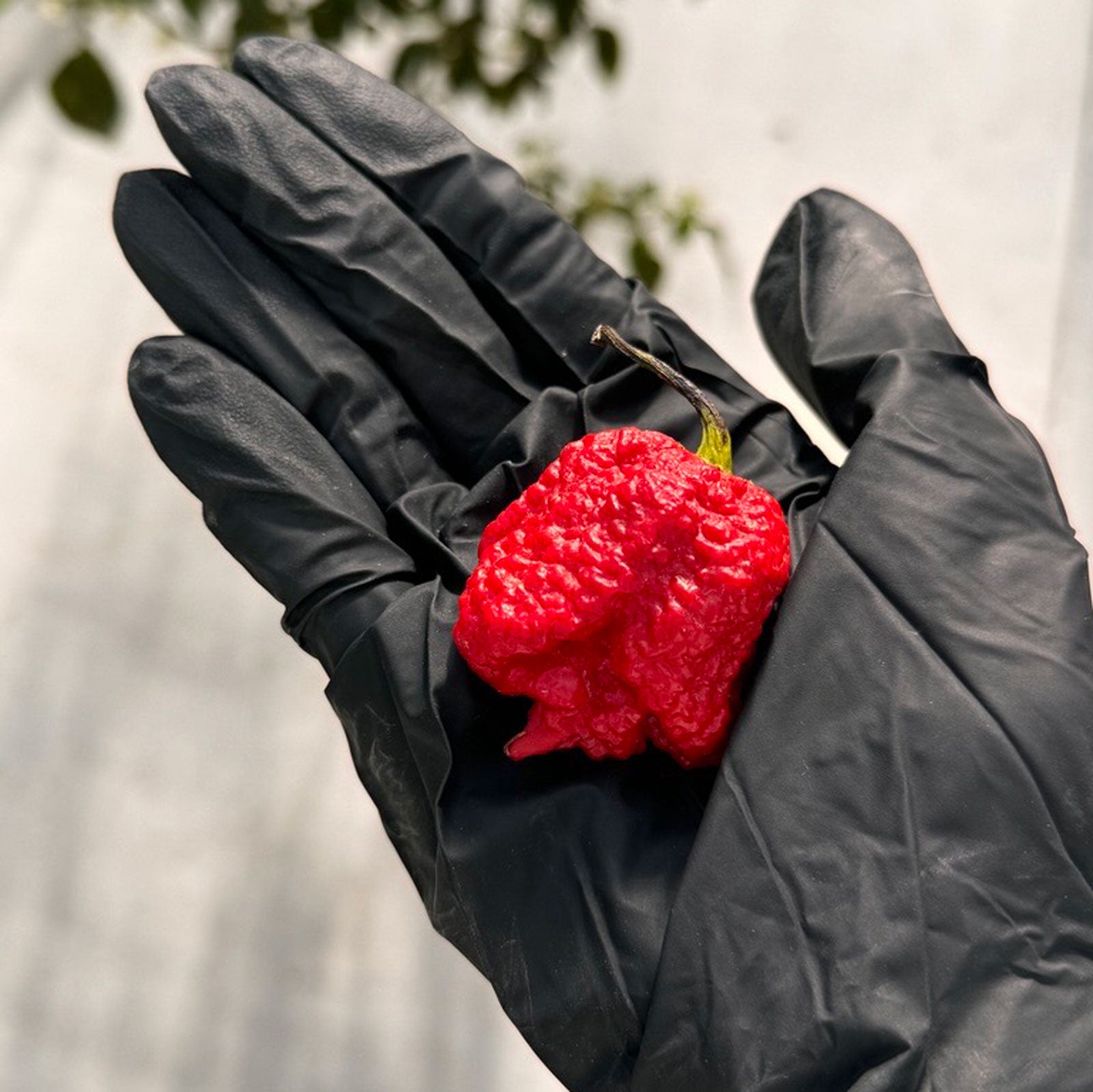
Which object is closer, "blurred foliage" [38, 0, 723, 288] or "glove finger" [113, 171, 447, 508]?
"glove finger" [113, 171, 447, 508]

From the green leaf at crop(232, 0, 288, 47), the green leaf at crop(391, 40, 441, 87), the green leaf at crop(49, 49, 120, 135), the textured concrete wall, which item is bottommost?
the textured concrete wall

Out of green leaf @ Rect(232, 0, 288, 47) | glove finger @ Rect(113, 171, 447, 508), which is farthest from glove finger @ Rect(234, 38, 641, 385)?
green leaf @ Rect(232, 0, 288, 47)

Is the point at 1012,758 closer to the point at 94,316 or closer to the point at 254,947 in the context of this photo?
the point at 254,947

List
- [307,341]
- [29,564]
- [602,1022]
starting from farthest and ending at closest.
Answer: [29,564] < [307,341] < [602,1022]

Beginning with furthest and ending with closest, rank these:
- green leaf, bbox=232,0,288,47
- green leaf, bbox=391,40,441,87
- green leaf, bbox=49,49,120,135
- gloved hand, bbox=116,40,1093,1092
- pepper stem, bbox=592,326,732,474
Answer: green leaf, bbox=391,40,441,87 < green leaf, bbox=232,0,288,47 < green leaf, bbox=49,49,120,135 < pepper stem, bbox=592,326,732,474 < gloved hand, bbox=116,40,1093,1092

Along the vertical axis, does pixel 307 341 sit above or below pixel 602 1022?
above

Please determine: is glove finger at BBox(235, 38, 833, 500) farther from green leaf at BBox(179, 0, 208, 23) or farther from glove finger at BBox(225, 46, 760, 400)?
green leaf at BBox(179, 0, 208, 23)

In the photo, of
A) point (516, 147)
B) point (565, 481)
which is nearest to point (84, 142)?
point (516, 147)
